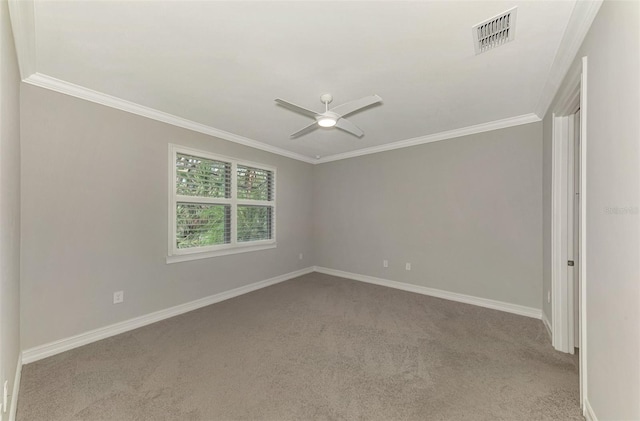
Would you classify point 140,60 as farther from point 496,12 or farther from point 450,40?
point 496,12

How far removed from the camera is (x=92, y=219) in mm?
2500

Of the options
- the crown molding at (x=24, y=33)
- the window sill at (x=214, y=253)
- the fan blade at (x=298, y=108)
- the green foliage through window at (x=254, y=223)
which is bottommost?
the window sill at (x=214, y=253)

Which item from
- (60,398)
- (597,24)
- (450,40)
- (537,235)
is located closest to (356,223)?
(537,235)

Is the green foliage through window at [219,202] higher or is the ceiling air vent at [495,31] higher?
the ceiling air vent at [495,31]

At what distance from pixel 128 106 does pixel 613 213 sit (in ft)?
13.3

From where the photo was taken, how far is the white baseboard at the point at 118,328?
2166mm

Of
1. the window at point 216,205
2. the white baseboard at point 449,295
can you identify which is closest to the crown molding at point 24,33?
the window at point 216,205

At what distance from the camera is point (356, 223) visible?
15.6 feet

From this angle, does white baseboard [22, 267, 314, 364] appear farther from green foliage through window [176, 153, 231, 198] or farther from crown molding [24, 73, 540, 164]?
crown molding [24, 73, 540, 164]

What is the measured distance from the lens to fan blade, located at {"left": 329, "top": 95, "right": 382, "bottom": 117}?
199 centimetres

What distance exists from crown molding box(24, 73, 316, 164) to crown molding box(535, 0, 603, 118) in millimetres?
3622

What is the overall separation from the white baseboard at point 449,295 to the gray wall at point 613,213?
5.90 feet

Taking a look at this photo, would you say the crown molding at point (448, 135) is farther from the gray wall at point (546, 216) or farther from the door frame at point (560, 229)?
the door frame at point (560, 229)

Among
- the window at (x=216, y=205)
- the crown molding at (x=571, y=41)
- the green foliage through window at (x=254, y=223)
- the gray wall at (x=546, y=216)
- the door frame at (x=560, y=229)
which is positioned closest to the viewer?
the crown molding at (x=571, y=41)
